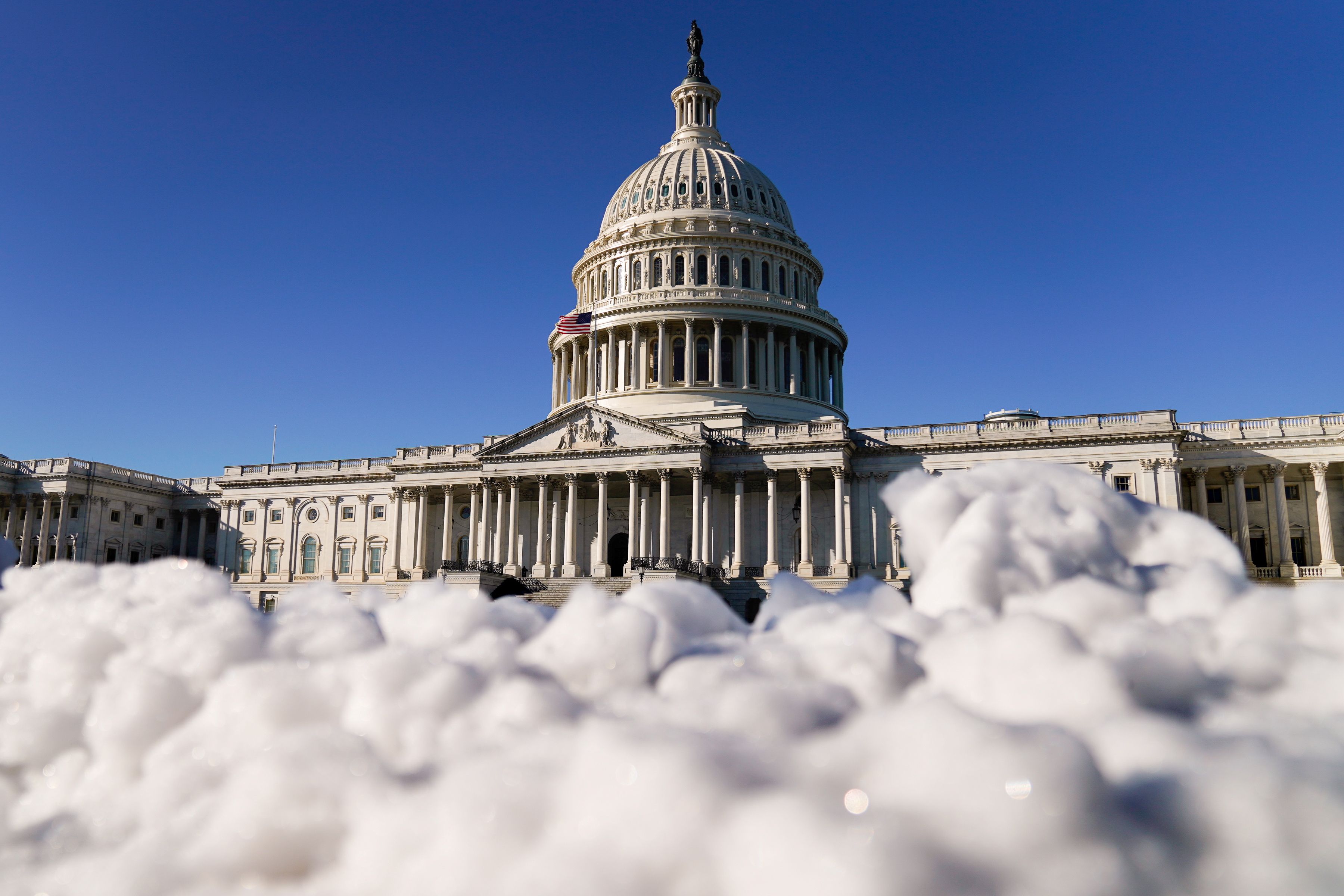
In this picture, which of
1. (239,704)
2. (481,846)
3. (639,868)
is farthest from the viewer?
(239,704)

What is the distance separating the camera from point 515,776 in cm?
754

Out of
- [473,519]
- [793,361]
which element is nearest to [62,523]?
[473,519]

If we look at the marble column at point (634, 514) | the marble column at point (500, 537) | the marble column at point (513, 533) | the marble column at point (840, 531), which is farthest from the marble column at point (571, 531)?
the marble column at point (840, 531)

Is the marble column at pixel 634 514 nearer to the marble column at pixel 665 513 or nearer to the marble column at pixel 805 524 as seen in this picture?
the marble column at pixel 665 513

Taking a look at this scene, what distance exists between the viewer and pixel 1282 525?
59625 millimetres

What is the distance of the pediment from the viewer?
205 feet

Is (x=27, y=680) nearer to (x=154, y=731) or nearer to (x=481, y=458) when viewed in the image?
(x=154, y=731)

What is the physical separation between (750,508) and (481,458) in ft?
61.5

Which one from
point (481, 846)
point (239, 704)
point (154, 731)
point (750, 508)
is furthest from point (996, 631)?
point (750, 508)

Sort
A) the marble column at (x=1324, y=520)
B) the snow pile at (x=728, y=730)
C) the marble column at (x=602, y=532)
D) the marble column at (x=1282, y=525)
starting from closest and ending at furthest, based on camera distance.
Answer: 1. the snow pile at (x=728, y=730)
2. the marble column at (x=1324, y=520)
3. the marble column at (x=1282, y=525)
4. the marble column at (x=602, y=532)

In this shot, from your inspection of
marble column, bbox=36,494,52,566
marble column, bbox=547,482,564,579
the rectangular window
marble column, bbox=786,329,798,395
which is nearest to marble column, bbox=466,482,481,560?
marble column, bbox=547,482,564,579

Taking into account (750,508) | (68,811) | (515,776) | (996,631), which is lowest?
(68,811)

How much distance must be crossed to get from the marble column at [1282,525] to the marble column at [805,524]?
92.5ft

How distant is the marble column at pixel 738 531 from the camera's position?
6147cm
